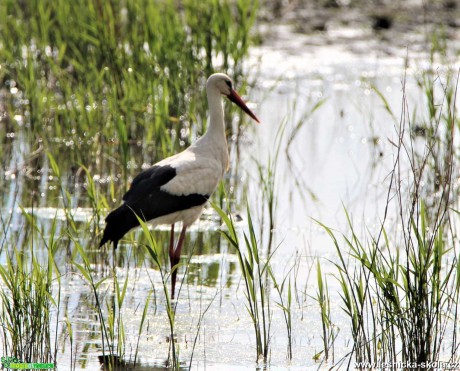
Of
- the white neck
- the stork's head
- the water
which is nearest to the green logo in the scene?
the water

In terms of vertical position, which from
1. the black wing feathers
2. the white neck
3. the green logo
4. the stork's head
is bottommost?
the green logo

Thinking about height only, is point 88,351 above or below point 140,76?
below

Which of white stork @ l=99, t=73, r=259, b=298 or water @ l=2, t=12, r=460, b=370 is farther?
white stork @ l=99, t=73, r=259, b=298

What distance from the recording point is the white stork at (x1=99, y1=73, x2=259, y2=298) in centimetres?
594

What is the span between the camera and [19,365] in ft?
14.4

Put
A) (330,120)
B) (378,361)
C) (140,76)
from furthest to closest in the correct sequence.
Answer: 1. (330,120)
2. (140,76)
3. (378,361)

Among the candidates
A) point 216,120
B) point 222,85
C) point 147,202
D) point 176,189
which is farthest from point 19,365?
point 222,85

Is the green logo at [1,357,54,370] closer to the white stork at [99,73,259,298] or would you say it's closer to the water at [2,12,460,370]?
the water at [2,12,460,370]

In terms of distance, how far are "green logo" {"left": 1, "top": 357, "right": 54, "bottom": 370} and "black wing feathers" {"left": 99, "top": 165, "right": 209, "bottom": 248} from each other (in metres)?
1.50

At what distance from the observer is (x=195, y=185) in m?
6.45

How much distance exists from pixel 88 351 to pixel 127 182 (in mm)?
2973

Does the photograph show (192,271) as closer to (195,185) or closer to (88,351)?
(195,185)

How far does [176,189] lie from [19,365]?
216cm

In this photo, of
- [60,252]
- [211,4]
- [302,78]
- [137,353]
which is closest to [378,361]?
[137,353]
